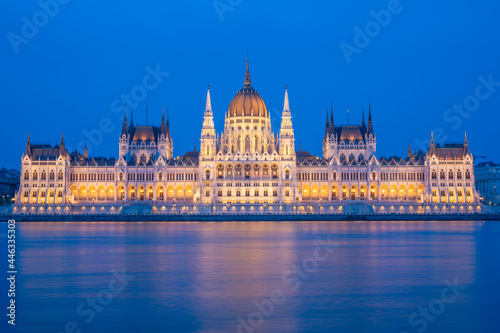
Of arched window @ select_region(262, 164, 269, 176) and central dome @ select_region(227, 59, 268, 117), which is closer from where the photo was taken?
arched window @ select_region(262, 164, 269, 176)

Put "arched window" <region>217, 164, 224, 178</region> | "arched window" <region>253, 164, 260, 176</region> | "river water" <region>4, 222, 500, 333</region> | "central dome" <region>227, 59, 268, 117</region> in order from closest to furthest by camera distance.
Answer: "river water" <region>4, 222, 500, 333</region> → "arched window" <region>253, 164, 260, 176</region> → "arched window" <region>217, 164, 224, 178</region> → "central dome" <region>227, 59, 268, 117</region>

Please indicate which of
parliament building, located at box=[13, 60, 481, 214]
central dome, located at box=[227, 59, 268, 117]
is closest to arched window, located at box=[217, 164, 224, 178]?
parliament building, located at box=[13, 60, 481, 214]

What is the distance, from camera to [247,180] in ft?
375

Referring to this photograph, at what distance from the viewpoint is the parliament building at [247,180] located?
365ft

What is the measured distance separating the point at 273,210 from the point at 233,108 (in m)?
24.2

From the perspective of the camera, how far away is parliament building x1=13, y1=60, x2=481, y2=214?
111 m

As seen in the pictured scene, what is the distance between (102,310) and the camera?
26.5m

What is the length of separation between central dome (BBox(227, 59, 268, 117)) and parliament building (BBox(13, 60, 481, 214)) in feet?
0.89

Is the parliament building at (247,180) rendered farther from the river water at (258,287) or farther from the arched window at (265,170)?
the river water at (258,287)

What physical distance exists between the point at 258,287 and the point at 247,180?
271ft

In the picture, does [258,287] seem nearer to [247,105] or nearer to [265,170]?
[265,170]

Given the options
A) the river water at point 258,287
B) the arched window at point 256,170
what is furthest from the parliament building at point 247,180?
the river water at point 258,287

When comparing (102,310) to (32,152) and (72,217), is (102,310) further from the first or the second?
(32,152)

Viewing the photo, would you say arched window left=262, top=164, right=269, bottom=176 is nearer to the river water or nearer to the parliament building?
the parliament building
